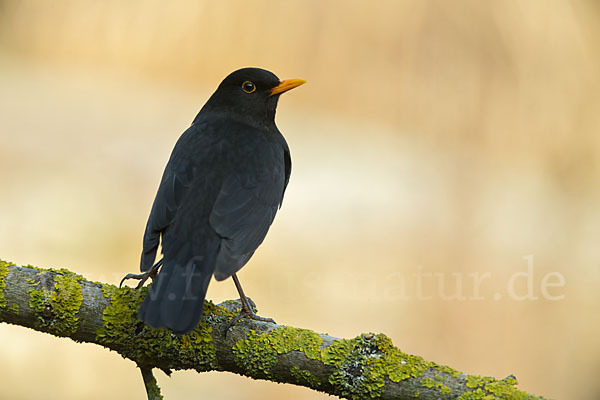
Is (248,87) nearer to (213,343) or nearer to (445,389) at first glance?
(213,343)

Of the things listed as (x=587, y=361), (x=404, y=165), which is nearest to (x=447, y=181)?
(x=404, y=165)

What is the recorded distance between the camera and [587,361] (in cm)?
777

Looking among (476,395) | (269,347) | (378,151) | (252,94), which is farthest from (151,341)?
(378,151)

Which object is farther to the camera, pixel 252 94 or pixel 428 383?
pixel 252 94

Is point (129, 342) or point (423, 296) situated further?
point (423, 296)

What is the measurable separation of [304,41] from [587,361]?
445 cm

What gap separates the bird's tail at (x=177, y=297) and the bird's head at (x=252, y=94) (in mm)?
1331

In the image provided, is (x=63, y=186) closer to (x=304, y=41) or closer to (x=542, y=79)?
(x=304, y=41)

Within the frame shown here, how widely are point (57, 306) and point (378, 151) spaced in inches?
214

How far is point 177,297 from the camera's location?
2.98 metres

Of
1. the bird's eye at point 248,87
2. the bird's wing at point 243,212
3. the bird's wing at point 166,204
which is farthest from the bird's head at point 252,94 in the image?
the bird's wing at point 166,204

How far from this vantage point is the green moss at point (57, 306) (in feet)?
9.73

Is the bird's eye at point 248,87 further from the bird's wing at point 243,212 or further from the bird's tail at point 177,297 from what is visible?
the bird's tail at point 177,297

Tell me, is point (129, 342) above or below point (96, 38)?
below
